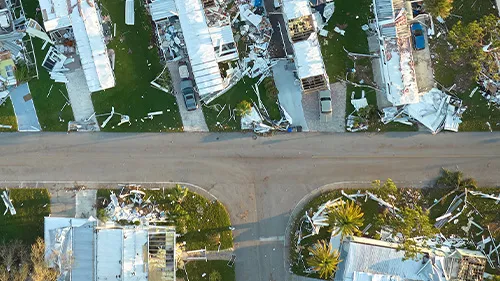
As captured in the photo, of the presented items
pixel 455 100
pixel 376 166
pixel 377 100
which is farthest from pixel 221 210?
pixel 455 100

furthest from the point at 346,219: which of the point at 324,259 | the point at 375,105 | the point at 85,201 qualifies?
the point at 85,201

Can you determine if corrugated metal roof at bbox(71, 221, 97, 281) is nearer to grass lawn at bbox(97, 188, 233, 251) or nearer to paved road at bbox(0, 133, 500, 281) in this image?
paved road at bbox(0, 133, 500, 281)

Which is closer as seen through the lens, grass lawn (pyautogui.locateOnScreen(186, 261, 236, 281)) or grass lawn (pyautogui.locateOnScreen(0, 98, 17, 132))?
grass lawn (pyautogui.locateOnScreen(186, 261, 236, 281))

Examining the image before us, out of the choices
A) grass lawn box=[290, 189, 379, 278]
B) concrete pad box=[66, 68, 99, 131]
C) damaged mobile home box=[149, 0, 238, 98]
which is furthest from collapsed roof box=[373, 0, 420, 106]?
concrete pad box=[66, 68, 99, 131]

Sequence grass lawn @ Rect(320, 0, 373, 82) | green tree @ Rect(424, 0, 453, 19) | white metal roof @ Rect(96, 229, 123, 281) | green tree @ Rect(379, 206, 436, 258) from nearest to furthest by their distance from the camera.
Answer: green tree @ Rect(379, 206, 436, 258), green tree @ Rect(424, 0, 453, 19), white metal roof @ Rect(96, 229, 123, 281), grass lawn @ Rect(320, 0, 373, 82)

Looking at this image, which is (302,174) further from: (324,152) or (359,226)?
(359,226)
